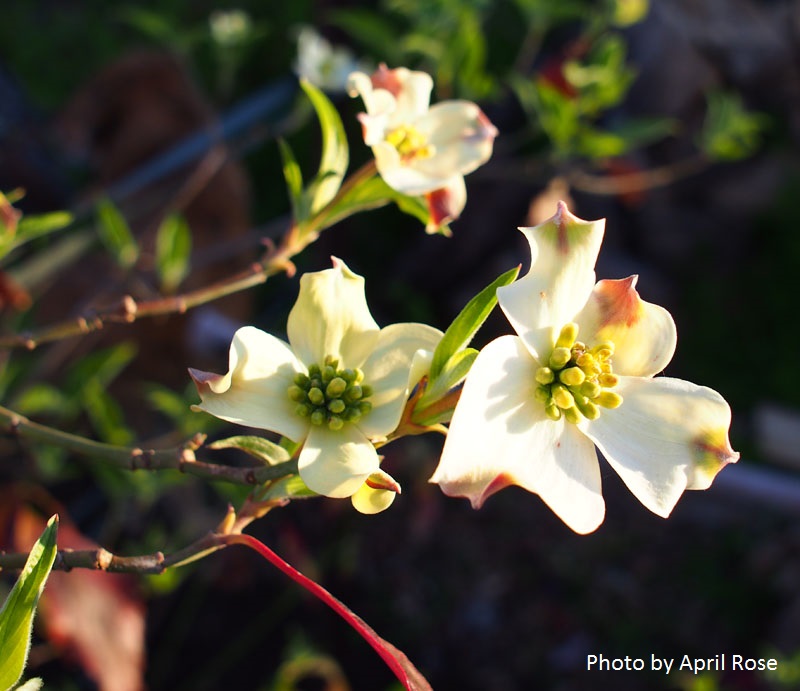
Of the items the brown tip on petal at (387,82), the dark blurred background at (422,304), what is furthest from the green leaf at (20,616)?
the dark blurred background at (422,304)

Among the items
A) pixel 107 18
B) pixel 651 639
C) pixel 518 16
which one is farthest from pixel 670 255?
pixel 107 18

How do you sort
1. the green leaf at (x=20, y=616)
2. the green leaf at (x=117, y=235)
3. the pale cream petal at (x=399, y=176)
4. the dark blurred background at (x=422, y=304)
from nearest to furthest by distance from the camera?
the green leaf at (x=20, y=616)
the pale cream petal at (x=399, y=176)
the green leaf at (x=117, y=235)
the dark blurred background at (x=422, y=304)

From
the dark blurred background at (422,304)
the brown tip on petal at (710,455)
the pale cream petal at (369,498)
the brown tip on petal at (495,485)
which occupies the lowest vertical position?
the dark blurred background at (422,304)

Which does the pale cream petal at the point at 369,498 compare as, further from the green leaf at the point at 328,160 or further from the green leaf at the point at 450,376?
the green leaf at the point at 328,160

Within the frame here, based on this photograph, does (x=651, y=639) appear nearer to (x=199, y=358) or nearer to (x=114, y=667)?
(x=199, y=358)

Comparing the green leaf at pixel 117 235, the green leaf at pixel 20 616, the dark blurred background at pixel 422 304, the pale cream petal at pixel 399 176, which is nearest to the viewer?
the green leaf at pixel 20 616

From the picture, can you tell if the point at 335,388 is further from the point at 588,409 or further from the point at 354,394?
the point at 588,409

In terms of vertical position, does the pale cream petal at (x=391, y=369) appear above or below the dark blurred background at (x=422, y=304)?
above
